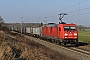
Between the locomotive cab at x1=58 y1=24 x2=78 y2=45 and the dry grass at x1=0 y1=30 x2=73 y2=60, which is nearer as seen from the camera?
the dry grass at x1=0 y1=30 x2=73 y2=60

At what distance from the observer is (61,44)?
30422 mm

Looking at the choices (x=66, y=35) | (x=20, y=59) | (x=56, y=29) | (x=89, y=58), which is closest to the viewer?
(x=20, y=59)

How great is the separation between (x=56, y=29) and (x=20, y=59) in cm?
2138

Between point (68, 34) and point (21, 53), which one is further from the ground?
point (68, 34)

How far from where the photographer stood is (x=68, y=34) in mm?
29078

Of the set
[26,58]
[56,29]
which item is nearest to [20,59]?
[26,58]

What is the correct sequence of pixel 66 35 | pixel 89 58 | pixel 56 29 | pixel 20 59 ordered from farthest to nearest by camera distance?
pixel 56 29 < pixel 66 35 < pixel 89 58 < pixel 20 59

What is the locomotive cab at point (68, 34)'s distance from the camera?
28891 millimetres

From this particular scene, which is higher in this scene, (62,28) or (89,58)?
(62,28)

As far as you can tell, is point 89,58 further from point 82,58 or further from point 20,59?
point 20,59

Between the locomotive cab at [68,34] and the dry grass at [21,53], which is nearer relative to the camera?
the dry grass at [21,53]

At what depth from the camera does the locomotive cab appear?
28891 millimetres

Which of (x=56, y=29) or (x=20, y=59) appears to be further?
(x=56, y=29)

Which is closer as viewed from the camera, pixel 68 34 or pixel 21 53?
pixel 21 53
